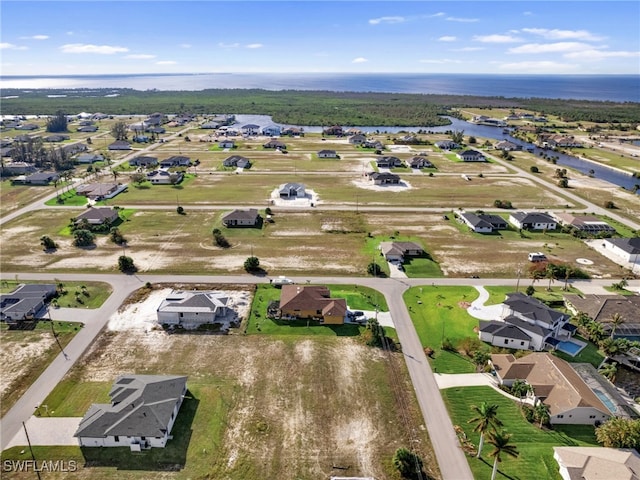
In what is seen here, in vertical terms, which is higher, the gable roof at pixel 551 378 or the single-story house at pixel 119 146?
the single-story house at pixel 119 146

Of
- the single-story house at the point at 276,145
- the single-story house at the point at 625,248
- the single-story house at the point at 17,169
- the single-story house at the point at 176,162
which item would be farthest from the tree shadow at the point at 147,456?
the single-story house at the point at 276,145

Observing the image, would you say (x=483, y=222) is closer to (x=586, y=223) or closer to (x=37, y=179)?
(x=586, y=223)

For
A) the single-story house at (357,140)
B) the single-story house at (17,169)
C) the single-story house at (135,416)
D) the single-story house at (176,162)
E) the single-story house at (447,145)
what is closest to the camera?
the single-story house at (135,416)

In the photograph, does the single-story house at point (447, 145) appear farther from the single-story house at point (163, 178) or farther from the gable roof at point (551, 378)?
the gable roof at point (551, 378)

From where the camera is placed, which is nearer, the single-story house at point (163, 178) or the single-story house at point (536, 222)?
the single-story house at point (536, 222)

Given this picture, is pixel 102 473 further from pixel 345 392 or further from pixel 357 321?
pixel 357 321

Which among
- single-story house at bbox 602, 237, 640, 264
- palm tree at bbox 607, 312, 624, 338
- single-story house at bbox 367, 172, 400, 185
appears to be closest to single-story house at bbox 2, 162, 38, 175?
single-story house at bbox 367, 172, 400, 185

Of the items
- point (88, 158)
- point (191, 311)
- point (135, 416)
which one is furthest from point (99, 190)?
point (135, 416)
